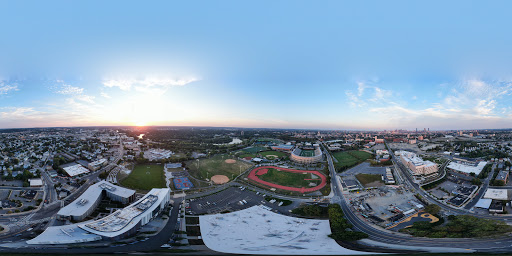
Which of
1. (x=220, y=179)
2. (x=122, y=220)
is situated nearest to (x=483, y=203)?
(x=220, y=179)

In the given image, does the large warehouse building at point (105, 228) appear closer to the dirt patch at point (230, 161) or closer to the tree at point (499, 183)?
the dirt patch at point (230, 161)

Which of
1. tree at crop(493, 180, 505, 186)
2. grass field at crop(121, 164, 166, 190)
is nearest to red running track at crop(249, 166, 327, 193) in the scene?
grass field at crop(121, 164, 166, 190)

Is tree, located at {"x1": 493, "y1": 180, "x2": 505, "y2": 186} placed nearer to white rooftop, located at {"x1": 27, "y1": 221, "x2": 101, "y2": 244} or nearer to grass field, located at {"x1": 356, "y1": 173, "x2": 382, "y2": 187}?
grass field, located at {"x1": 356, "y1": 173, "x2": 382, "y2": 187}

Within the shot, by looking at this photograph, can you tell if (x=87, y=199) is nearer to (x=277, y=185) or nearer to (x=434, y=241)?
(x=277, y=185)

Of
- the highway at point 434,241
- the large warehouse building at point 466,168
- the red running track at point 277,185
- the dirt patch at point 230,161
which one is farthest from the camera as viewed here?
the dirt patch at point 230,161

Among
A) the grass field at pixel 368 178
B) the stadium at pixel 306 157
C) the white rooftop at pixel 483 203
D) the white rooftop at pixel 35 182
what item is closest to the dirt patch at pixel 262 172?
the stadium at pixel 306 157

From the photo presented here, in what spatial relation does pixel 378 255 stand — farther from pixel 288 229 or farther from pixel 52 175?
pixel 52 175

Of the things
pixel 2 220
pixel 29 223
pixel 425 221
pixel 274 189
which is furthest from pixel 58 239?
pixel 425 221
